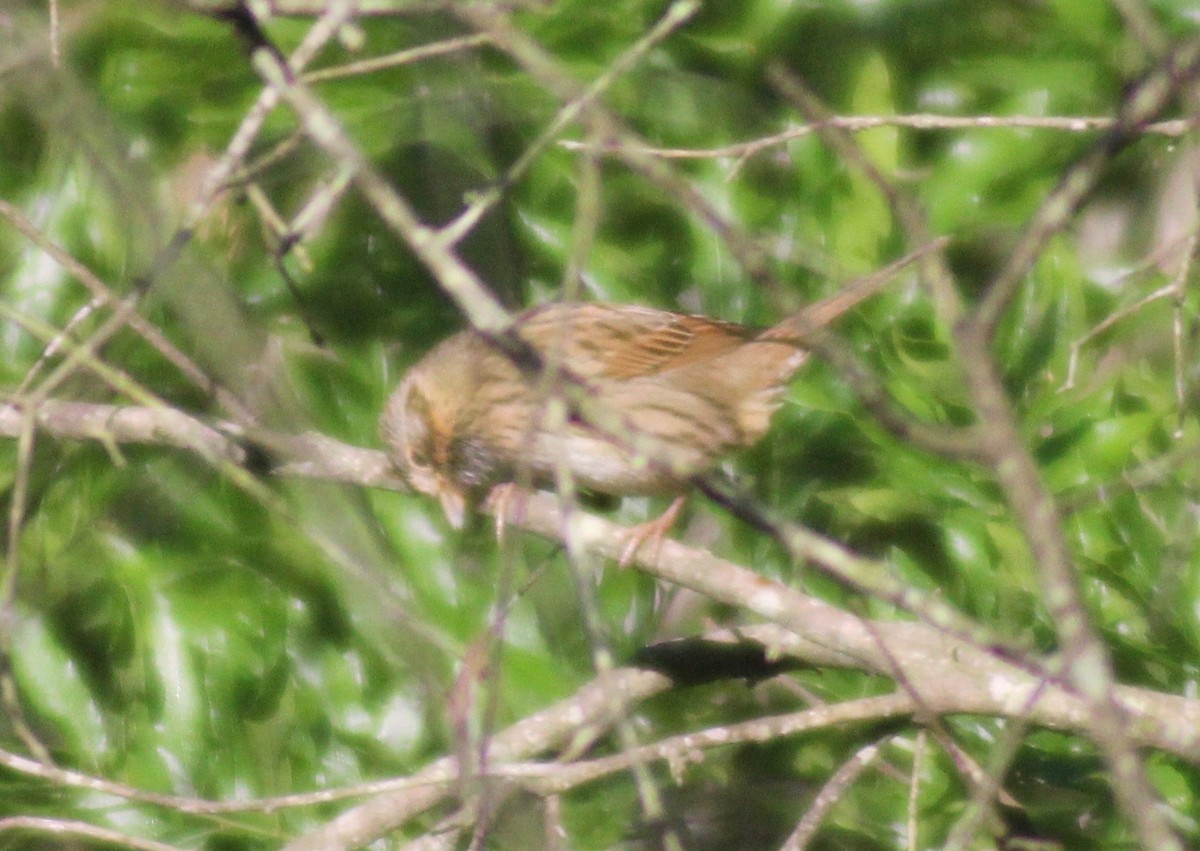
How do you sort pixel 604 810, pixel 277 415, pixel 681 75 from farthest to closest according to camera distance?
pixel 681 75, pixel 604 810, pixel 277 415

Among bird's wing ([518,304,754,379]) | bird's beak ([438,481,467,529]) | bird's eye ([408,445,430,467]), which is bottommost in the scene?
bird's beak ([438,481,467,529])

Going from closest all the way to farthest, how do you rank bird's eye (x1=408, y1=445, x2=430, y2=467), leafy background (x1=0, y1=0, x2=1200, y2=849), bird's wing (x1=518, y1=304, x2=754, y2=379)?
leafy background (x1=0, y1=0, x2=1200, y2=849)
bird's eye (x1=408, y1=445, x2=430, y2=467)
bird's wing (x1=518, y1=304, x2=754, y2=379)

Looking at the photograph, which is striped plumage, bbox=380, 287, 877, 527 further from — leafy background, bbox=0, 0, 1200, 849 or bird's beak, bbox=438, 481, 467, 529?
leafy background, bbox=0, 0, 1200, 849

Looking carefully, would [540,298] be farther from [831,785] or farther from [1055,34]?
[831,785]

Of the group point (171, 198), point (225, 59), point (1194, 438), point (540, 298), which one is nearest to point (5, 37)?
point (171, 198)

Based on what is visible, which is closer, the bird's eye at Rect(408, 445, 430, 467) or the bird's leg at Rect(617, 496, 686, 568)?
the bird's leg at Rect(617, 496, 686, 568)

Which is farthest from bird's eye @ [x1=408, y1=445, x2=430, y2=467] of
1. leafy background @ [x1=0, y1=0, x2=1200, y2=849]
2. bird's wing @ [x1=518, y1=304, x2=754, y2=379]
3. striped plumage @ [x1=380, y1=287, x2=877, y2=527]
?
bird's wing @ [x1=518, y1=304, x2=754, y2=379]

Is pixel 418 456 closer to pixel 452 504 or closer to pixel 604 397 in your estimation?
pixel 452 504
